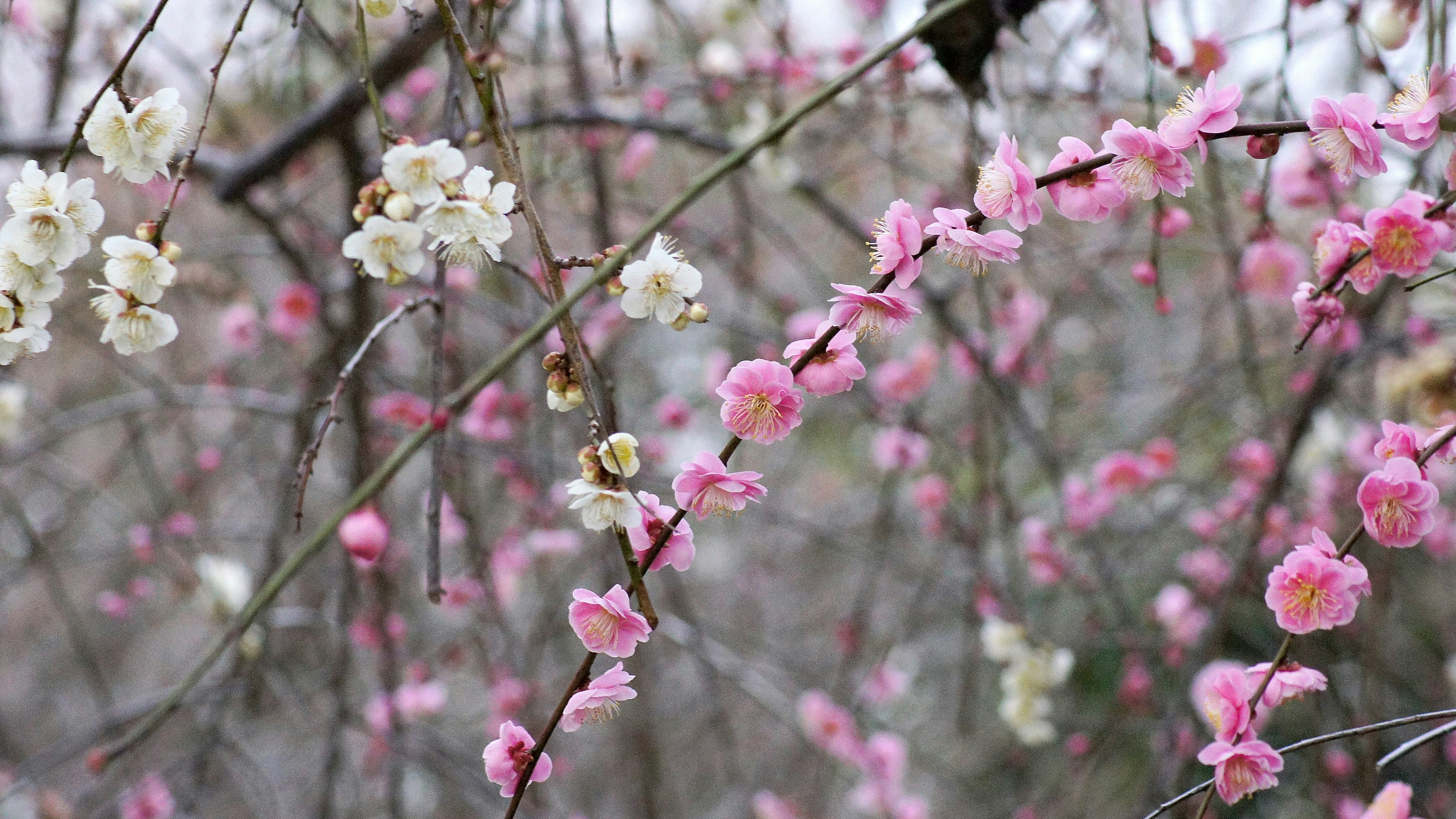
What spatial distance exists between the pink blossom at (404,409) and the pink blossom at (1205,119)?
1.60 metres

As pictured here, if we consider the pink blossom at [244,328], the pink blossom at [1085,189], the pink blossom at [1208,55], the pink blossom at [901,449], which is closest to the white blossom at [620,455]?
the pink blossom at [1085,189]

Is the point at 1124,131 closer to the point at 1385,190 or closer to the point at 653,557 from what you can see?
the point at 653,557

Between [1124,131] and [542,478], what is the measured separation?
63.0 inches

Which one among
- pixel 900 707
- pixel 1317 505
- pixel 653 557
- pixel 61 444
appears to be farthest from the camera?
pixel 61 444

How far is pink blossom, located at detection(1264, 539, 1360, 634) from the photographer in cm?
79

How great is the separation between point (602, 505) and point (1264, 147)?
0.61 meters

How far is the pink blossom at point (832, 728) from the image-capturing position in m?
2.35

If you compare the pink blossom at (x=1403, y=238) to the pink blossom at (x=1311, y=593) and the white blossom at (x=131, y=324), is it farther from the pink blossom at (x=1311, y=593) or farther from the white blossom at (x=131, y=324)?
the white blossom at (x=131, y=324)

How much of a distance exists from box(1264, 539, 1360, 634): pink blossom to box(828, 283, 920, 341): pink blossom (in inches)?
13.5

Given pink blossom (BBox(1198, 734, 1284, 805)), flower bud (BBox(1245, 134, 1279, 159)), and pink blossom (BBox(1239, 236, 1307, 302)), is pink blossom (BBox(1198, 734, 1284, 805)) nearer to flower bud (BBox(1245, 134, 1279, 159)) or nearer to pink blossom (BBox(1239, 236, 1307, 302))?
flower bud (BBox(1245, 134, 1279, 159))

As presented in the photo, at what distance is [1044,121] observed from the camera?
363 centimetres

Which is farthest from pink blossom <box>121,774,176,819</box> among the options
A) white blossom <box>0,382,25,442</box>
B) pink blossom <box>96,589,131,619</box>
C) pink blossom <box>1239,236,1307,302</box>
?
pink blossom <box>1239,236,1307,302</box>

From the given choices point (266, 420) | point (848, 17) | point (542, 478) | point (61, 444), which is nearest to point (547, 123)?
point (542, 478)

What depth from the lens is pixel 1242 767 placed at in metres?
0.79
